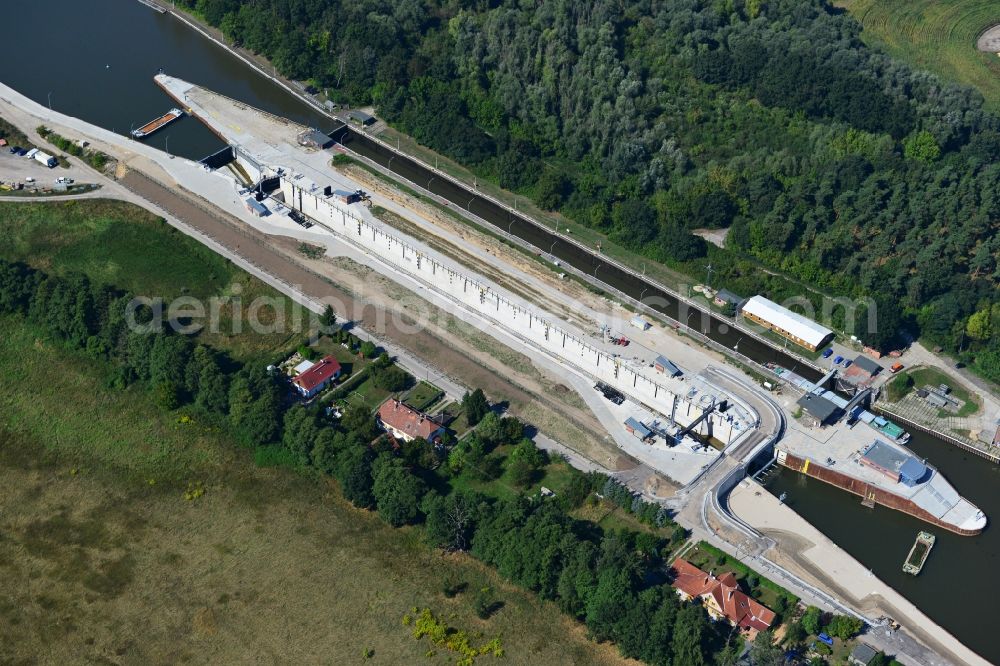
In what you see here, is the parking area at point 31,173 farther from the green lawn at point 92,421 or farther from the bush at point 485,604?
the bush at point 485,604

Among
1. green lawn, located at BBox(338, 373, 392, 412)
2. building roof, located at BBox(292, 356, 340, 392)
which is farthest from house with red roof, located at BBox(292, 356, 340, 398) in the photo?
green lawn, located at BBox(338, 373, 392, 412)

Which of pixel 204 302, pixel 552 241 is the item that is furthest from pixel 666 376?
pixel 204 302

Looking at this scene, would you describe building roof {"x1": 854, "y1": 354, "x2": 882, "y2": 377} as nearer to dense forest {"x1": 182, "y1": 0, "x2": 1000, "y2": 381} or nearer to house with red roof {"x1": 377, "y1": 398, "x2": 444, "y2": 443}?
dense forest {"x1": 182, "y1": 0, "x2": 1000, "y2": 381}

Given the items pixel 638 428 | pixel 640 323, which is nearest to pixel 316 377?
pixel 638 428

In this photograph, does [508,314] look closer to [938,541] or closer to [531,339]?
[531,339]

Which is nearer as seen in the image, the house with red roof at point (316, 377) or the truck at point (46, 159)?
the house with red roof at point (316, 377)

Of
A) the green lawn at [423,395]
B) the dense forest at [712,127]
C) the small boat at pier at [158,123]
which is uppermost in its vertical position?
the dense forest at [712,127]

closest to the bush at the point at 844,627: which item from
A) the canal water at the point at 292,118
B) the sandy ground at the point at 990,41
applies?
the canal water at the point at 292,118
